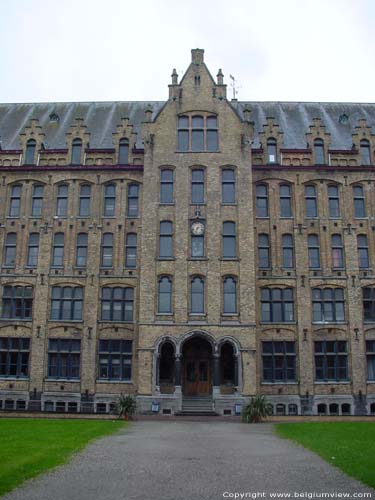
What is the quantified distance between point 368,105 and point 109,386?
105 feet

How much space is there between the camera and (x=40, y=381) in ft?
115

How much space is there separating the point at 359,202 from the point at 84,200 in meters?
20.1

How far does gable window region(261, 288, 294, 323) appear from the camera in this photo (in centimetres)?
3591

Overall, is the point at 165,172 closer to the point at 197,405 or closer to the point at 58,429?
the point at 197,405

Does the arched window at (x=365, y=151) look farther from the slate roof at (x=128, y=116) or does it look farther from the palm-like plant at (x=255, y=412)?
the palm-like plant at (x=255, y=412)

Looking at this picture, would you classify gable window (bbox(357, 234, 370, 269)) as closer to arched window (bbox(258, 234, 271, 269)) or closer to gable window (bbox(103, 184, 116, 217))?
arched window (bbox(258, 234, 271, 269))

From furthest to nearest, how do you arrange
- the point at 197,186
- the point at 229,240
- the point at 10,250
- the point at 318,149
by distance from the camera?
the point at 318,149, the point at 10,250, the point at 197,186, the point at 229,240

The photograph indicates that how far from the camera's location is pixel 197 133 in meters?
37.4

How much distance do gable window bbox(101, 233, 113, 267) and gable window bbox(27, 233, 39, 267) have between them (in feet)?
15.6

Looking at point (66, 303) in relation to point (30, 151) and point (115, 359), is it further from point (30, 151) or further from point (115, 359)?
point (30, 151)

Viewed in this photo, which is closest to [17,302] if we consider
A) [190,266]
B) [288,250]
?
[190,266]

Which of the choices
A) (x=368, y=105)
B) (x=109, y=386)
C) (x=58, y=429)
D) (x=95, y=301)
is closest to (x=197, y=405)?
(x=109, y=386)

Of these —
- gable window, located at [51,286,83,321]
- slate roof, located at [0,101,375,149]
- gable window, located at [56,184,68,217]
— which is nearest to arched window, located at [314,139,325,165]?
slate roof, located at [0,101,375,149]

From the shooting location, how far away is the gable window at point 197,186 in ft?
119
